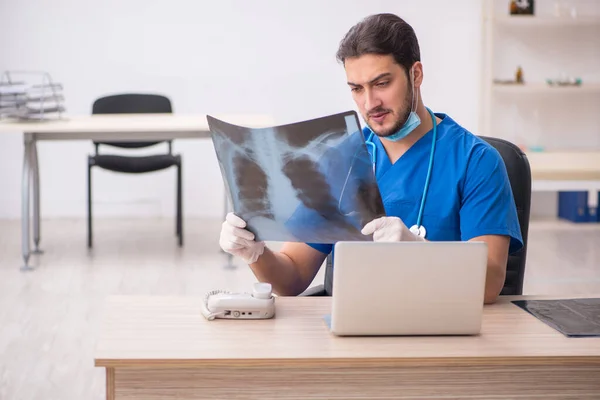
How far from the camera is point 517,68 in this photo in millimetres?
5801

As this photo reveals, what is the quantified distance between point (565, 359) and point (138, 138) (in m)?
3.34

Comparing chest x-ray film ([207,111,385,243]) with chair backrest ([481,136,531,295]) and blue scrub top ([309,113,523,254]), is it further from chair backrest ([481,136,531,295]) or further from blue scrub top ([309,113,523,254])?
chair backrest ([481,136,531,295])

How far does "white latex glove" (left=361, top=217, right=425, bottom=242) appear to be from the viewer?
152 centimetres

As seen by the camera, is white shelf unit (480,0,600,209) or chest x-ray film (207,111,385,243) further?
white shelf unit (480,0,600,209)

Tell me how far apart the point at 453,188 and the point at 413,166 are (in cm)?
11

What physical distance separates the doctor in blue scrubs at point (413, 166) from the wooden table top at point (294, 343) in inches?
7.2

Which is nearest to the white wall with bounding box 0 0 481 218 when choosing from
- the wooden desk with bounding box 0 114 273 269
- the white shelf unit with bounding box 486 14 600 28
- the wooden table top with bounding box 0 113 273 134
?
the white shelf unit with bounding box 486 14 600 28

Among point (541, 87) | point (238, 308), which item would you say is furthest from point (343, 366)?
point (541, 87)

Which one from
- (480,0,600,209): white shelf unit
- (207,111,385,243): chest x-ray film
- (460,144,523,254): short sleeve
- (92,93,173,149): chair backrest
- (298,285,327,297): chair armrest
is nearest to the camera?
(207,111,385,243): chest x-ray film

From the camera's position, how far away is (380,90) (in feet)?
5.88

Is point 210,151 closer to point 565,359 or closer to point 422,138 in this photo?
point 422,138

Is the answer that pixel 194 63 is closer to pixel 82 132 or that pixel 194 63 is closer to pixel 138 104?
pixel 138 104

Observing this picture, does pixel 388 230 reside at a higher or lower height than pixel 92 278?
higher

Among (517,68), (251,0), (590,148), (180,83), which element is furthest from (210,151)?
(590,148)
